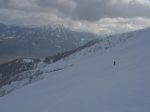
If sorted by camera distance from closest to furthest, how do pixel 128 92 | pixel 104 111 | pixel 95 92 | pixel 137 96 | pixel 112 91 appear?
pixel 104 111, pixel 137 96, pixel 128 92, pixel 112 91, pixel 95 92

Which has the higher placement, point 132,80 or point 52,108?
point 132,80

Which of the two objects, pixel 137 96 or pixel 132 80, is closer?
pixel 137 96

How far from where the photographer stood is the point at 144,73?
36531 millimetres

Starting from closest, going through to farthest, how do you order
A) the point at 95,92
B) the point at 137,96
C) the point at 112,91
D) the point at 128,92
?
the point at 137,96, the point at 128,92, the point at 112,91, the point at 95,92

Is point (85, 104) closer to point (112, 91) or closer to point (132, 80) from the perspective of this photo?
point (112, 91)

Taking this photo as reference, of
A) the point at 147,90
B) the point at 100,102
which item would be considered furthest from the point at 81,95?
the point at 147,90

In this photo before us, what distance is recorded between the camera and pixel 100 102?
2931cm

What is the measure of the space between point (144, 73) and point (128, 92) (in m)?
7.01

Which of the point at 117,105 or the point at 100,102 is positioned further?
the point at 100,102

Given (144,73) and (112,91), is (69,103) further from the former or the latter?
(144,73)

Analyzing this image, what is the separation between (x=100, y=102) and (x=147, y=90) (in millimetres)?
4007

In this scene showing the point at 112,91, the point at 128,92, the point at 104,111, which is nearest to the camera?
the point at 104,111

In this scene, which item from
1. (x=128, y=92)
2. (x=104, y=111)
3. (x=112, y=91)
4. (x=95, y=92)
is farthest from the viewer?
(x=95, y=92)

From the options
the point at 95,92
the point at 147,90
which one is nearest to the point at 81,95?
the point at 95,92
